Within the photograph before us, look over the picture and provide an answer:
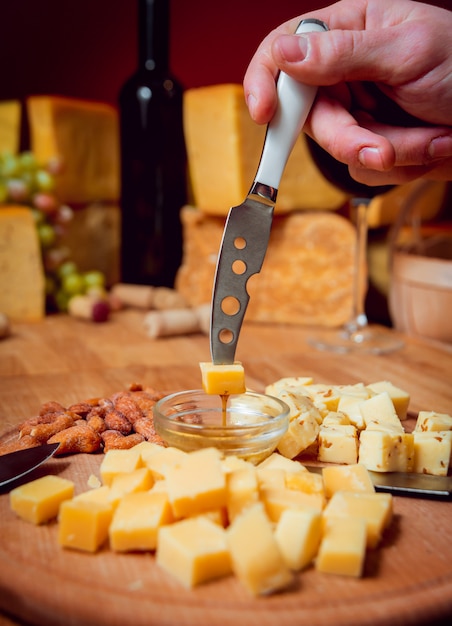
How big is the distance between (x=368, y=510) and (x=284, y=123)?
0.52 metres

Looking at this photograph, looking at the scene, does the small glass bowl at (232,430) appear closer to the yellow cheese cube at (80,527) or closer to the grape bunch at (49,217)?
the yellow cheese cube at (80,527)

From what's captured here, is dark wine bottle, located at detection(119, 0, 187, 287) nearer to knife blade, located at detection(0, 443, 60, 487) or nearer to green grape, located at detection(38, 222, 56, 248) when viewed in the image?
green grape, located at detection(38, 222, 56, 248)

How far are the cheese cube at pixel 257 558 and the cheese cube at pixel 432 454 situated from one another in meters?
0.32

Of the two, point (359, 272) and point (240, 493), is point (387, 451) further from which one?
point (359, 272)

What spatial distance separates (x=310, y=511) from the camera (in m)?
0.69

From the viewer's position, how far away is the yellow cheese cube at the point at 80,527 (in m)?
0.69

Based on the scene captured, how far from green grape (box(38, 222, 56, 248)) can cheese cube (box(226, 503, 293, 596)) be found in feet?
5.13

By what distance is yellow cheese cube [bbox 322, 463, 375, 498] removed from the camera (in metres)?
0.80

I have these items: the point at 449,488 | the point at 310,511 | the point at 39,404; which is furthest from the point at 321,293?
the point at 310,511

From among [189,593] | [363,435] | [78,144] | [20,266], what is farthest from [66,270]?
[189,593]

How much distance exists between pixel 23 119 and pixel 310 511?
2.27m

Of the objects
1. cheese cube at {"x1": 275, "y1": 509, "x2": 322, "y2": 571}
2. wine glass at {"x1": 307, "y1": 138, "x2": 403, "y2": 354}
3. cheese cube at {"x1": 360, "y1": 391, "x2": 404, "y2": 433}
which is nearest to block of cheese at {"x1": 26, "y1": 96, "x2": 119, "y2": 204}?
wine glass at {"x1": 307, "y1": 138, "x2": 403, "y2": 354}

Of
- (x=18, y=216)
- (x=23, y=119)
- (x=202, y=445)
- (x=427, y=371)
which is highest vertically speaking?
(x=23, y=119)

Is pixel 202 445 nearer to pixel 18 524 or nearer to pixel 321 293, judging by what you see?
pixel 18 524
